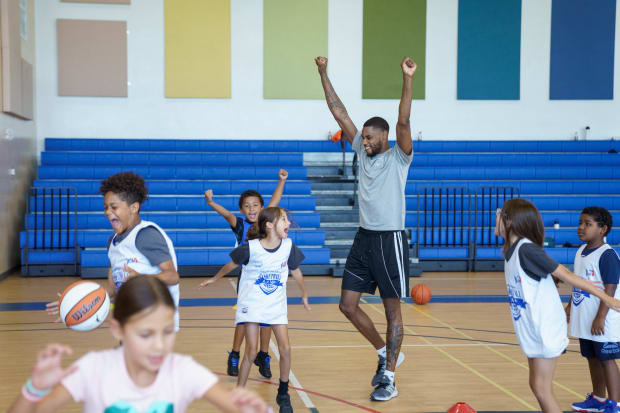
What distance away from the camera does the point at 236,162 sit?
1258 cm

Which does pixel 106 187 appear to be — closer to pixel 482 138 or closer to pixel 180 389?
pixel 180 389

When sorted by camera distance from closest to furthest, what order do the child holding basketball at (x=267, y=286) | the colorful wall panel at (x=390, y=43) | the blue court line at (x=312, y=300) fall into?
the child holding basketball at (x=267, y=286) < the blue court line at (x=312, y=300) < the colorful wall panel at (x=390, y=43)

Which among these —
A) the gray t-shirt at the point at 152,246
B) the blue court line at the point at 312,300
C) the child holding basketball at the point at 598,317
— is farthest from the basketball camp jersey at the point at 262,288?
the blue court line at the point at 312,300

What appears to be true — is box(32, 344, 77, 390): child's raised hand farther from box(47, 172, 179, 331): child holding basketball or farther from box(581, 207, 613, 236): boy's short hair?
box(581, 207, 613, 236): boy's short hair

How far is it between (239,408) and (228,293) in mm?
6819

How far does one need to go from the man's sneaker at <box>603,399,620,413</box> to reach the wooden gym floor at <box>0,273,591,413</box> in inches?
9.9

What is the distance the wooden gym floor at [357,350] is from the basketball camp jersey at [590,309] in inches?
21.0

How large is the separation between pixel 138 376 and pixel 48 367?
28cm

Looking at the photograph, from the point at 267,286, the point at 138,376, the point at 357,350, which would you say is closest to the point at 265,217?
the point at 267,286

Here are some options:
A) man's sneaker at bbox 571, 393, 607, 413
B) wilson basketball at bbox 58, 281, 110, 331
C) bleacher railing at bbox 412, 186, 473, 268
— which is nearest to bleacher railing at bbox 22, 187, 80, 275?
bleacher railing at bbox 412, 186, 473, 268

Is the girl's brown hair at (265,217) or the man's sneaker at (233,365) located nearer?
the girl's brown hair at (265,217)

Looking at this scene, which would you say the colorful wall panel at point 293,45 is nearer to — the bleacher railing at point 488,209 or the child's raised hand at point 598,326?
the bleacher railing at point 488,209

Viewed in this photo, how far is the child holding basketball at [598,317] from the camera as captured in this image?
388cm

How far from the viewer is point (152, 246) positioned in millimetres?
3209
